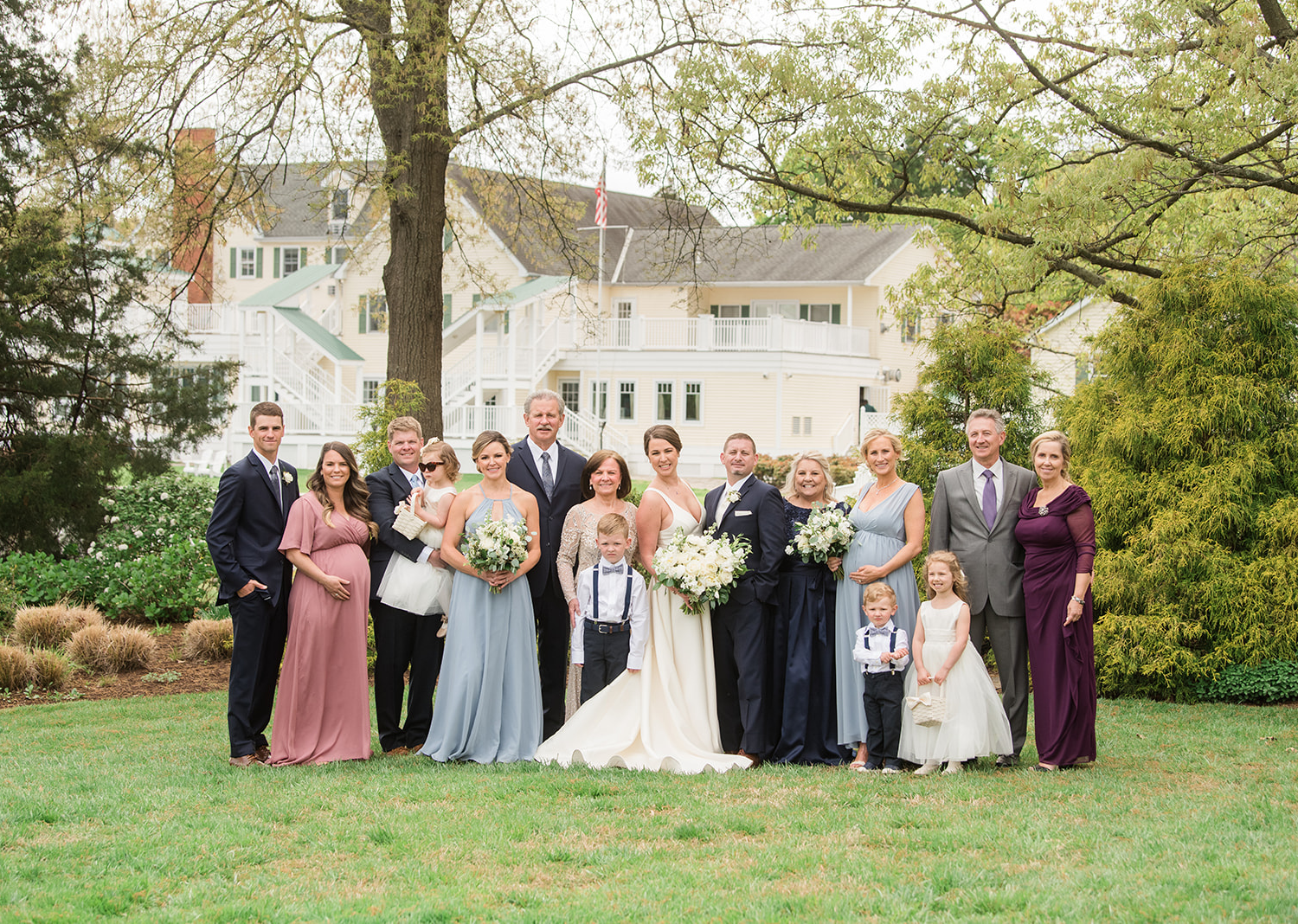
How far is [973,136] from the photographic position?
44.4ft

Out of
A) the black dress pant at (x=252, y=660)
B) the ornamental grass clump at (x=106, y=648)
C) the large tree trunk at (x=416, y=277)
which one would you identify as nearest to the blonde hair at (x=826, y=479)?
the black dress pant at (x=252, y=660)

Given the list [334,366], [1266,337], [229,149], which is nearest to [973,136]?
[1266,337]

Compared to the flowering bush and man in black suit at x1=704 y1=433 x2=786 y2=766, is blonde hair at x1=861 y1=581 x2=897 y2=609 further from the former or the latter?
the flowering bush

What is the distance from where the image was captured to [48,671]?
1177 centimetres

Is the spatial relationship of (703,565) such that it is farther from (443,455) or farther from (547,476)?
(443,455)

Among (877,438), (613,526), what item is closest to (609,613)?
(613,526)

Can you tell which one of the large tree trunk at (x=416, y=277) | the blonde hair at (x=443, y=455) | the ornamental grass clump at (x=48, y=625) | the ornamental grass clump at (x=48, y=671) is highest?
the large tree trunk at (x=416, y=277)

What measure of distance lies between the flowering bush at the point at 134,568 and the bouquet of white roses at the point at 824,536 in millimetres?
9533

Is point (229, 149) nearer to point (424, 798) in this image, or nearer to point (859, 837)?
point (424, 798)

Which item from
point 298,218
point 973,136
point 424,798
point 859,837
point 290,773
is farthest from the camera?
point 298,218

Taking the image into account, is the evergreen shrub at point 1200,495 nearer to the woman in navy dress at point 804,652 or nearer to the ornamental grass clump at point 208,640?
the woman in navy dress at point 804,652

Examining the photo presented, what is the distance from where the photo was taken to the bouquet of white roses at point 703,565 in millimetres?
7801

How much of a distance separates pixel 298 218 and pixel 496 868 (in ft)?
168

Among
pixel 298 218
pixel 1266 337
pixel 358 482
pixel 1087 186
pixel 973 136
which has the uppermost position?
pixel 298 218
